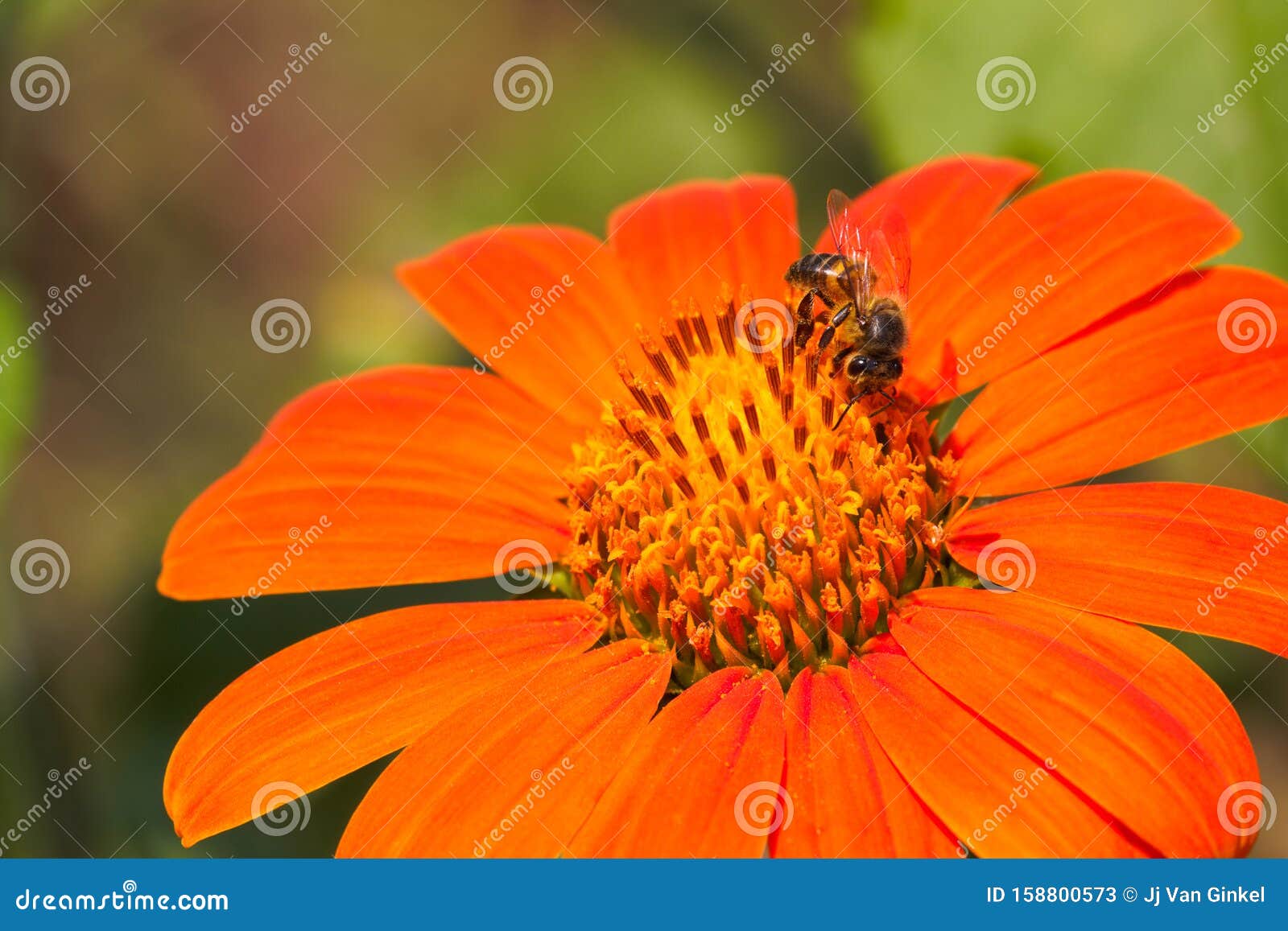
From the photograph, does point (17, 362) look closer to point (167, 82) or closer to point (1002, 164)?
point (167, 82)

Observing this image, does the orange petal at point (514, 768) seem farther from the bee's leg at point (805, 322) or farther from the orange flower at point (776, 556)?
the bee's leg at point (805, 322)

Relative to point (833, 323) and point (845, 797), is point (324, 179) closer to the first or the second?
point (833, 323)

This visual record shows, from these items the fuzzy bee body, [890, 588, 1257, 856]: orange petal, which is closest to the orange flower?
[890, 588, 1257, 856]: orange petal

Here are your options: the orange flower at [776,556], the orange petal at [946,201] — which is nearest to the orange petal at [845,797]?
the orange flower at [776,556]

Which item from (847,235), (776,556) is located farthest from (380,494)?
(847,235)

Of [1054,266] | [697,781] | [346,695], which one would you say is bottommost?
[346,695]

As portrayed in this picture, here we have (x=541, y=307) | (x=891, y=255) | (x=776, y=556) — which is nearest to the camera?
(x=776, y=556)

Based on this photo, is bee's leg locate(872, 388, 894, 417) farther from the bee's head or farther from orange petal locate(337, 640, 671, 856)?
orange petal locate(337, 640, 671, 856)

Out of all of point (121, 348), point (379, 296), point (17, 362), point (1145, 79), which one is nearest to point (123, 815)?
point (17, 362)
